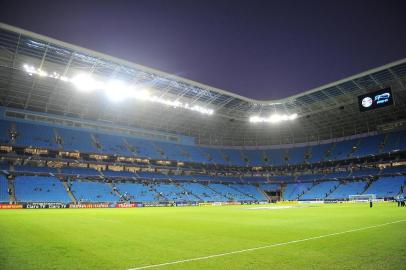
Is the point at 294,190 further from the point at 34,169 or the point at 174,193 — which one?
the point at 34,169

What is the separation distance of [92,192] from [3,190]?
13.1 m

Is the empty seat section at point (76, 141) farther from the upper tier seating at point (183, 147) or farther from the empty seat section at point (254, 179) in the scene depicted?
the empty seat section at point (254, 179)

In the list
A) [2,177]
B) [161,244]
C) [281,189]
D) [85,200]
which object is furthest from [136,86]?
[281,189]

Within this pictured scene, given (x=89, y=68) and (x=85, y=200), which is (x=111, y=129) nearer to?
(x=85, y=200)

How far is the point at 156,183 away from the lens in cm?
6381

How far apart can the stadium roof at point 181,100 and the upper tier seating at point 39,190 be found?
566 inches

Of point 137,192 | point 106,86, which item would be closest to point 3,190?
point 106,86

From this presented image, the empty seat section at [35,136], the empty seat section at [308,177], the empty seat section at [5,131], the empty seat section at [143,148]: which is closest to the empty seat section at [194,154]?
the empty seat section at [143,148]

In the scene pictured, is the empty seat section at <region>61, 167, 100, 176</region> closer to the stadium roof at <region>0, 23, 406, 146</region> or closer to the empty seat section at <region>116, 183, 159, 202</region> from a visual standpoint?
the empty seat section at <region>116, 183, 159, 202</region>

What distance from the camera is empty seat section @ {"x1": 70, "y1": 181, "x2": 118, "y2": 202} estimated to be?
1961 inches

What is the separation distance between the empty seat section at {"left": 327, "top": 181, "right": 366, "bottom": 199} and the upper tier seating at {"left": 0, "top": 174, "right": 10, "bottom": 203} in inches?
2388

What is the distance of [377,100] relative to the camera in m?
34.1

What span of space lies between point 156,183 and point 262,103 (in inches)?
1105

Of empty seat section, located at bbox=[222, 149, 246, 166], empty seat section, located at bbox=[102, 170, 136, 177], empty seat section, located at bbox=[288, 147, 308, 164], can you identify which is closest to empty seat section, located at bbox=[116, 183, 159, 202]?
empty seat section, located at bbox=[102, 170, 136, 177]
